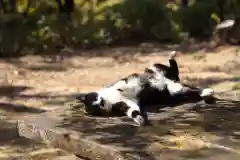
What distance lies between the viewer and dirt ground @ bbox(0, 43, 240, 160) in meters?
6.31

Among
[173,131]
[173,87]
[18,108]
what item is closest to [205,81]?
[18,108]

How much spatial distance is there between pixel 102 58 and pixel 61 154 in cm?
726

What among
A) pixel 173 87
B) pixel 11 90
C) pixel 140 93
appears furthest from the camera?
pixel 11 90

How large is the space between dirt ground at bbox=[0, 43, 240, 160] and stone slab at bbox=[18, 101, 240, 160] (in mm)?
716

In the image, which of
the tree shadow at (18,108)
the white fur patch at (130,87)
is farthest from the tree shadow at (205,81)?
the white fur patch at (130,87)

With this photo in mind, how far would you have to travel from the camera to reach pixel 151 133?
3.59 m

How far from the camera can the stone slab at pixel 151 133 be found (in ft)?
10.5

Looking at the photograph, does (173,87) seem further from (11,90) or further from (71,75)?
(71,75)

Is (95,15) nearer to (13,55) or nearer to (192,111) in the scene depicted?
(13,55)

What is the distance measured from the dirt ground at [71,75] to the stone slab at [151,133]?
716mm

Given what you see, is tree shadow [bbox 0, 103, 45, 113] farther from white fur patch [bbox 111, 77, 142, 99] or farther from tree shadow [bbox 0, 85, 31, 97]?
white fur patch [bbox 111, 77, 142, 99]

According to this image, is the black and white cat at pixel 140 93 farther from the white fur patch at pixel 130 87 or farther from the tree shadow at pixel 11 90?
the tree shadow at pixel 11 90

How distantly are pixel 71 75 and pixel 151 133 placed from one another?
19.9 feet

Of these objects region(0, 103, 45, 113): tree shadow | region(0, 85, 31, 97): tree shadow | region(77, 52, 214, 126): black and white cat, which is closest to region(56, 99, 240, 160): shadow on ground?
region(77, 52, 214, 126): black and white cat
